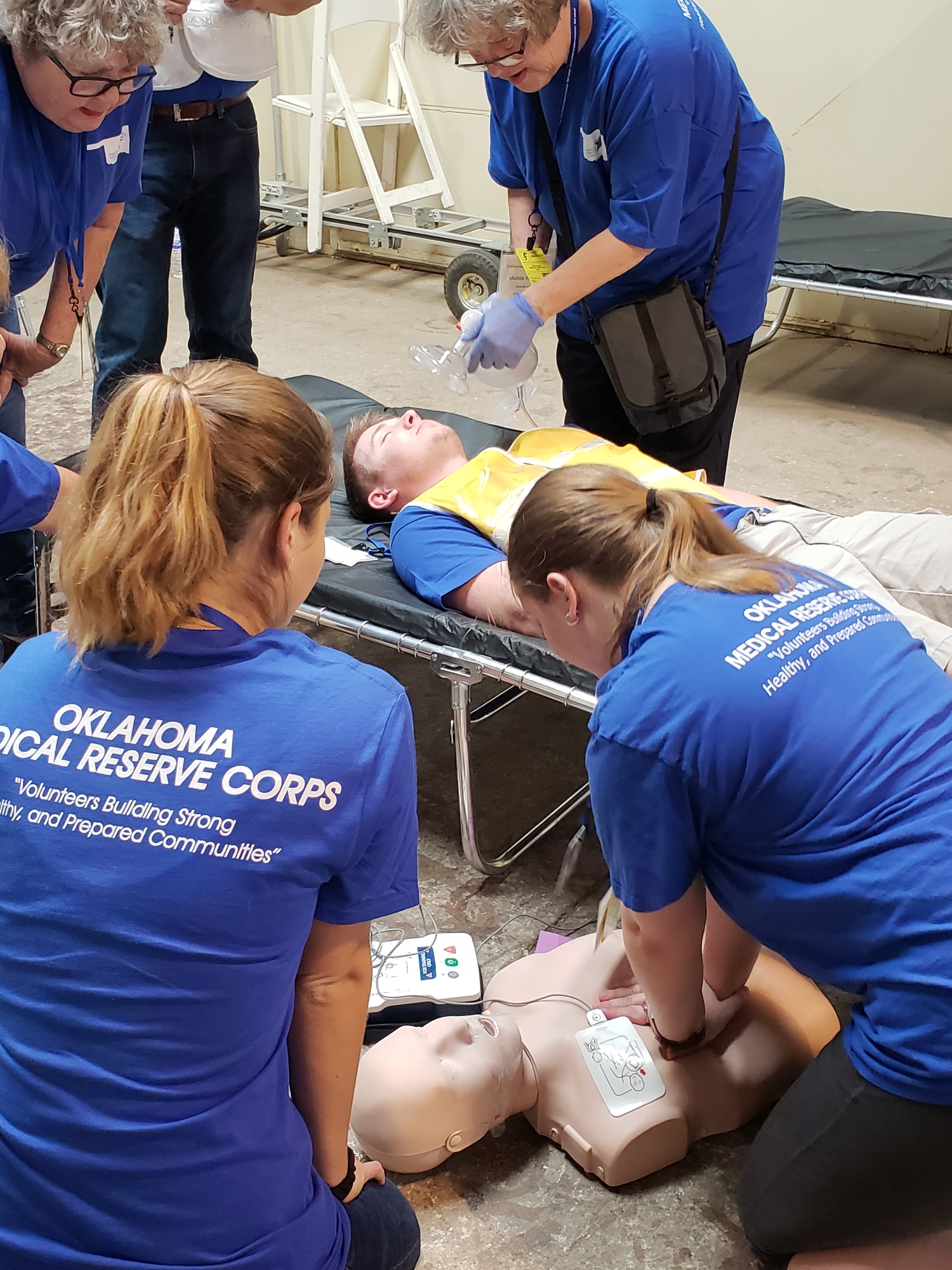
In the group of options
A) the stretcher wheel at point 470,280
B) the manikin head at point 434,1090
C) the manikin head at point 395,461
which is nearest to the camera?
the manikin head at point 434,1090

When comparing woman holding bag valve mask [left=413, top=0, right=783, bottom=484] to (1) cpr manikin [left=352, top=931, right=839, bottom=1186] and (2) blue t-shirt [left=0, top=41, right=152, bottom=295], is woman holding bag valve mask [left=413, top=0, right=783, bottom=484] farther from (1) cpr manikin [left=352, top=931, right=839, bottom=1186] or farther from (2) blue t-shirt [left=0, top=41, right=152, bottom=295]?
(1) cpr manikin [left=352, top=931, right=839, bottom=1186]

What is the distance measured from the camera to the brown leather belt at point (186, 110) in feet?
8.46

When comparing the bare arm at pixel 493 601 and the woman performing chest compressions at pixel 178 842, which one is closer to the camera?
the woman performing chest compressions at pixel 178 842

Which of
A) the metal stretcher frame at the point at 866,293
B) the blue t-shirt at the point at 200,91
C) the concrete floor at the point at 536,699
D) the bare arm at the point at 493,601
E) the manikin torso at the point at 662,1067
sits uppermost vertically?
the blue t-shirt at the point at 200,91

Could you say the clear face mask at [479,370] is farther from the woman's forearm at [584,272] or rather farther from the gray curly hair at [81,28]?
the gray curly hair at [81,28]

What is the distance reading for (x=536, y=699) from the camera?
268 cm

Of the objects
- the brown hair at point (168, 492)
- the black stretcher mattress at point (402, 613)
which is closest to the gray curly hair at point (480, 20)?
the black stretcher mattress at point (402, 613)

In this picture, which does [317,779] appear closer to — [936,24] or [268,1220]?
[268,1220]

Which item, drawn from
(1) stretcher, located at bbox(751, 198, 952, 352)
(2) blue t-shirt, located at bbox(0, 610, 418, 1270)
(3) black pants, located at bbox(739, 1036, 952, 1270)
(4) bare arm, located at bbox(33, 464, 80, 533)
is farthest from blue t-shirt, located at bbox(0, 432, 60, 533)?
(1) stretcher, located at bbox(751, 198, 952, 352)

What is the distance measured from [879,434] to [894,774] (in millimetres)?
3143

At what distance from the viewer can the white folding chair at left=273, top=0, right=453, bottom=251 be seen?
533cm

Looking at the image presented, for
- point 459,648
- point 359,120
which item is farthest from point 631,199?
point 359,120

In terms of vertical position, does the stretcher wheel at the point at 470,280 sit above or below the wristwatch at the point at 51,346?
below

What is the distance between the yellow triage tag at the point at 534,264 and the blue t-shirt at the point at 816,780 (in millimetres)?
1386
